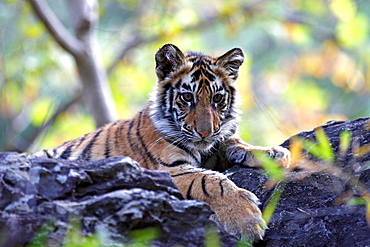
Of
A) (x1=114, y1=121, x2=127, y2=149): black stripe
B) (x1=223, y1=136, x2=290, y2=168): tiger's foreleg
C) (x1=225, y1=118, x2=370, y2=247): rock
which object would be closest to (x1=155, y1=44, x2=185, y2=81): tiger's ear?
(x1=114, y1=121, x2=127, y2=149): black stripe

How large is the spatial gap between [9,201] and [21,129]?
28.4 ft

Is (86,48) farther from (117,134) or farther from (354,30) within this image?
(354,30)

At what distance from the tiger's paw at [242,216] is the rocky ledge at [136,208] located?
0.28 ft

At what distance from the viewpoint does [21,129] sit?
10703 millimetres

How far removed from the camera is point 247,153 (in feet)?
12.6

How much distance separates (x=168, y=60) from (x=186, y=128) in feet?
1.94

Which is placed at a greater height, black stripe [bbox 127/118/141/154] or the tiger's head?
the tiger's head

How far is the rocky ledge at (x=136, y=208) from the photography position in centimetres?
233

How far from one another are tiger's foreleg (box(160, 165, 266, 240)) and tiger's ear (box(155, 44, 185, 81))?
3.08ft

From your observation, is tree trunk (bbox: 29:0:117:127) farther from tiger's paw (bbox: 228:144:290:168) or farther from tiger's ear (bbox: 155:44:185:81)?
tiger's paw (bbox: 228:144:290:168)

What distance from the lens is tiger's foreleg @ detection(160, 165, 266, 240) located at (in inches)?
115

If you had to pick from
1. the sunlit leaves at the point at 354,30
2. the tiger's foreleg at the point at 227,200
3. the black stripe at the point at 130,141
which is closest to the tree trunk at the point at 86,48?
the black stripe at the point at 130,141

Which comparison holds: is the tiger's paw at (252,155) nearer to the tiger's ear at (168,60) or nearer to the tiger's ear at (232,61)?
the tiger's ear at (232,61)

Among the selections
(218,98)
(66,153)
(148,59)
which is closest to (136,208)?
(218,98)
